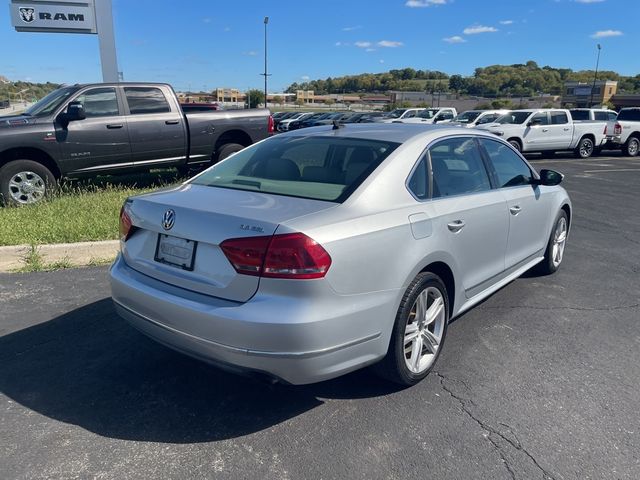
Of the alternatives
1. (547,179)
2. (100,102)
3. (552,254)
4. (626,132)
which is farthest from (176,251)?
(626,132)

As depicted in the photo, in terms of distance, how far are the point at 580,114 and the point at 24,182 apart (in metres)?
20.2

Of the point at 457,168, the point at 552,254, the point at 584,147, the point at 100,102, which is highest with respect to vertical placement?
the point at 100,102

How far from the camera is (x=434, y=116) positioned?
26.9m

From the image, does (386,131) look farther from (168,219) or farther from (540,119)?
(540,119)

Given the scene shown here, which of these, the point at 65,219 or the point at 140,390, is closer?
the point at 140,390

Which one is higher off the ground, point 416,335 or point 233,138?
point 233,138

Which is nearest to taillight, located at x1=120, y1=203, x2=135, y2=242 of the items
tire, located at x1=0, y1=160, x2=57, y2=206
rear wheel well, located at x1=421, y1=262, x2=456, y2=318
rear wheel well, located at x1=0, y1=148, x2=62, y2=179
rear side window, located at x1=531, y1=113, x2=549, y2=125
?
rear wheel well, located at x1=421, y1=262, x2=456, y2=318

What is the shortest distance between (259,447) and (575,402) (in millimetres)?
1961

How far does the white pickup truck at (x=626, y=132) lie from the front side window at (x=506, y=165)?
1850cm

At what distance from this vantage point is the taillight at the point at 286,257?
8.56ft

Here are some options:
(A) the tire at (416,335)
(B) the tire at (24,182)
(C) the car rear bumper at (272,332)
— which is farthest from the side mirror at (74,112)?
(A) the tire at (416,335)

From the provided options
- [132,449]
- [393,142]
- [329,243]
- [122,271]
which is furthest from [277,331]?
[393,142]

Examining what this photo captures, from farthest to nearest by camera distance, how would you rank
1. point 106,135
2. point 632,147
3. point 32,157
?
point 632,147, point 106,135, point 32,157

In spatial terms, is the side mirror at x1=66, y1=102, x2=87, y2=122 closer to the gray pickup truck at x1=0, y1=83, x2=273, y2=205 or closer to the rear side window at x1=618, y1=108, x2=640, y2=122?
the gray pickup truck at x1=0, y1=83, x2=273, y2=205
